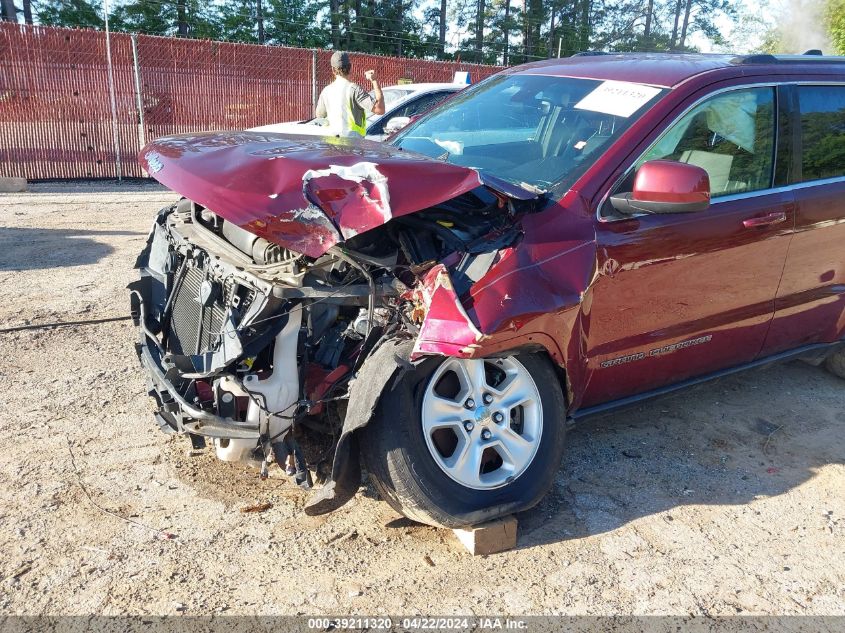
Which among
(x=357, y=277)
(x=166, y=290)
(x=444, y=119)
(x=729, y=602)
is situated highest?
(x=444, y=119)

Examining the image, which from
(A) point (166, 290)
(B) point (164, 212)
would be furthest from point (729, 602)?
(B) point (164, 212)

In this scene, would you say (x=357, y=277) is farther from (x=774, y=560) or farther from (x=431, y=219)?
(x=774, y=560)

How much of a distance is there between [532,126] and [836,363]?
113 inches

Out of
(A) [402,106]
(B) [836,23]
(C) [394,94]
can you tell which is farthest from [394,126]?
(B) [836,23]

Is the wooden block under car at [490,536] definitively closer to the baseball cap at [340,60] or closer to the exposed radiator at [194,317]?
the exposed radiator at [194,317]

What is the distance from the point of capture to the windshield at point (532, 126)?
3.32 metres

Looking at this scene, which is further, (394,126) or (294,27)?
(294,27)

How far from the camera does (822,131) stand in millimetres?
4039

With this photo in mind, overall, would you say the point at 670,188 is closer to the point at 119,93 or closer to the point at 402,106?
the point at 402,106

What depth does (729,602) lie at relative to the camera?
2.73 meters

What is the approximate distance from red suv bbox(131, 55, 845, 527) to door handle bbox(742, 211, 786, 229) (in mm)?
10

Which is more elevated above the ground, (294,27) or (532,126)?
(294,27)

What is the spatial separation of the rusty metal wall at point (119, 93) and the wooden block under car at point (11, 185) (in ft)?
3.24

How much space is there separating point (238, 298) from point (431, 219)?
857 millimetres
